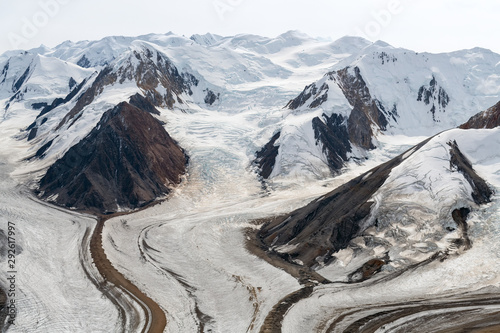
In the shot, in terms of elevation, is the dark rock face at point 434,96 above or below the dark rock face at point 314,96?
above

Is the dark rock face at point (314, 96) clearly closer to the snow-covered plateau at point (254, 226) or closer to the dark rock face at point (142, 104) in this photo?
the snow-covered plateau at point (254, 226)

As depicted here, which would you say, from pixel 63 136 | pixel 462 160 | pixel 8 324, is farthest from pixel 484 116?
pixel 63 136

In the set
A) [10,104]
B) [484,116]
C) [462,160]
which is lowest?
[10,104]

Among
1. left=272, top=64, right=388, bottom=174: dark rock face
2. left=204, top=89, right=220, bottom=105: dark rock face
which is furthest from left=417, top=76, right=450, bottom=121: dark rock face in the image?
left=204, top=89, right=220, bottom=105: dark rock face

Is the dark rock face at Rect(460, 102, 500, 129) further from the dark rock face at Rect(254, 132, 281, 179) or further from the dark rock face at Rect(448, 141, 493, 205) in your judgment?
the dark rock face at Rect(254, 132, 281, 179)

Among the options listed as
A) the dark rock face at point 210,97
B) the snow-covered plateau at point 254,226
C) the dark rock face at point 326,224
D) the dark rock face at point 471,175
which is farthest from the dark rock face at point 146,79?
the dark rock face at point 471,175

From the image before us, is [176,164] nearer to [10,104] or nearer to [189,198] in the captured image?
[189,198]
